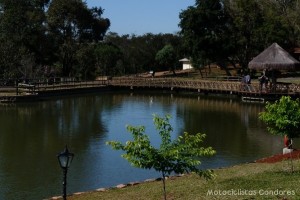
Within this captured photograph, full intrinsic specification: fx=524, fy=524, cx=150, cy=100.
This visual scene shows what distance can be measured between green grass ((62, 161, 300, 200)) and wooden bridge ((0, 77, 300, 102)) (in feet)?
99.6

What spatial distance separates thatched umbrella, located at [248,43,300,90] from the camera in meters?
45.6

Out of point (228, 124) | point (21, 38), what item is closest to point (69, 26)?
point (21, 38)

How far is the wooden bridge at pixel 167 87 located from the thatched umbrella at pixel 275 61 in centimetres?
160

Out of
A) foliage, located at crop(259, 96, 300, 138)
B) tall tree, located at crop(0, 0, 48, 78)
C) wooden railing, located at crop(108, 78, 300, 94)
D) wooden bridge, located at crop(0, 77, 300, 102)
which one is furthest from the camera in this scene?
tall tree, located at crop(0, 0, 48, 78)

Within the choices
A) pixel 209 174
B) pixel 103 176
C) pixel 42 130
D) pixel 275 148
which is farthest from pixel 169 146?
pixel 42 130

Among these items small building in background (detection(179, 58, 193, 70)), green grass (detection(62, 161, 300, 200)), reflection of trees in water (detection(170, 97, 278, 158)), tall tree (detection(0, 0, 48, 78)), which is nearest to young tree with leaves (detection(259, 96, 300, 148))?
green grass (detection(62, 161, 300, 200))

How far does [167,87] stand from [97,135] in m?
28.8

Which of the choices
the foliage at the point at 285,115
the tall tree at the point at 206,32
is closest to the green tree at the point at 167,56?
the tall tree at the point at 206,32

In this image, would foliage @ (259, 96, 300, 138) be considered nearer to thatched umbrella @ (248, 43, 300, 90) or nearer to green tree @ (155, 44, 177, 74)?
thatched umbrella @ (248, 43, 300, 90)

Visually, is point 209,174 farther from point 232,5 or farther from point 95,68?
point 95,68

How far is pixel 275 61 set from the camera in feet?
151

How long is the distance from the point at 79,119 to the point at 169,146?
25.5 meters

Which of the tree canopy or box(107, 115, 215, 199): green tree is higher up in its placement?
the tree canopy

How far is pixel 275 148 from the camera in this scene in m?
24.3
